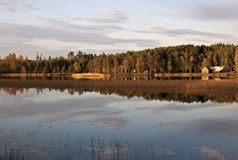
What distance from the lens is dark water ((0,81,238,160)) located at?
558 inches

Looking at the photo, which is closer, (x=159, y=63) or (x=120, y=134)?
(x=120, y=134)

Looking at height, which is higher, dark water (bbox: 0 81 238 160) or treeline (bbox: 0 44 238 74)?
treeline (bbox: 0 44 238 74)

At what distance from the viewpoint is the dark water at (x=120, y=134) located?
14.2 m

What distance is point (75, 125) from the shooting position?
21.7 meters

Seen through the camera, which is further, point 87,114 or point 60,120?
point 87,114

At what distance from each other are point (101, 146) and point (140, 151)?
5.50 feet

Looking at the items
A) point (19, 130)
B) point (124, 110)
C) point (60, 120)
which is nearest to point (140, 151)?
point (19, 130)

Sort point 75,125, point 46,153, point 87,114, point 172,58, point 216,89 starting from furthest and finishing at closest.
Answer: point 172,58, point 216,89, point 87,114, point 75,125, point 46,153

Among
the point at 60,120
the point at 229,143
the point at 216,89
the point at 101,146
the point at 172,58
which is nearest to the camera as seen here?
the point at 101,146

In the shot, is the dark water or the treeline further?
the treeline

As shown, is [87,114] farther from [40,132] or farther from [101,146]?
[101,146]

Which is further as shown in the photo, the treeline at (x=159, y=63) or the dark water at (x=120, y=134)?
the treeline at (x=159, y=63)

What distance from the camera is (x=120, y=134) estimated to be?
18797 millimetres

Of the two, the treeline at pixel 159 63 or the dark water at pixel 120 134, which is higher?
the treeline at pixel 159 63
